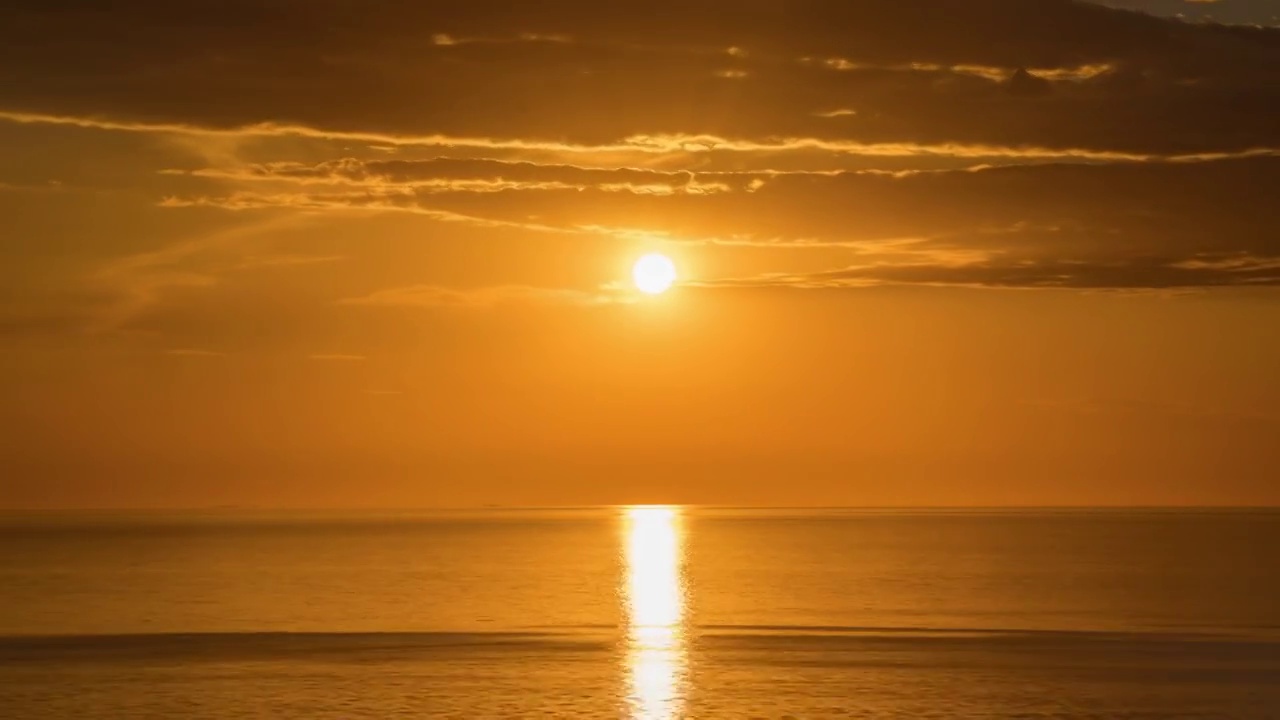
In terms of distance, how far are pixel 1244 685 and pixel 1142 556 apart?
315 ft

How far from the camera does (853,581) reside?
94.6 meters

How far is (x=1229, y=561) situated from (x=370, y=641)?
86632 millimetres

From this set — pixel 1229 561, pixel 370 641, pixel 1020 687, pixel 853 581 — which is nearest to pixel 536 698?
pixel 1020 687

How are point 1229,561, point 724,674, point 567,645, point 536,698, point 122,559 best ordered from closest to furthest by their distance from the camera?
point 536,698 → point 724,674 → point 567,645 → point 1229,561 → point 122,559

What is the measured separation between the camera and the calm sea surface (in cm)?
4016

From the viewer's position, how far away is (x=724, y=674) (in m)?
45.6

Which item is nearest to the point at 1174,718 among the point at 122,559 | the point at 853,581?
the point at 853,581

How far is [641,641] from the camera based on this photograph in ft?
186

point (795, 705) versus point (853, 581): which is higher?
point (853, 581)

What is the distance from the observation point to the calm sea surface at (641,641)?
132 ft

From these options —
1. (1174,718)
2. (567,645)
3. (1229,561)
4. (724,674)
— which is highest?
(1229,561)

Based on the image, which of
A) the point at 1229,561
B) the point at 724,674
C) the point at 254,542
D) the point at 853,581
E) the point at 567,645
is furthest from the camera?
the point at 254,542

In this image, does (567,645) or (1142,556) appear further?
(1142,556)

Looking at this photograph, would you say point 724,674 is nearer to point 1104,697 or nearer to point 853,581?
point 1104,697
